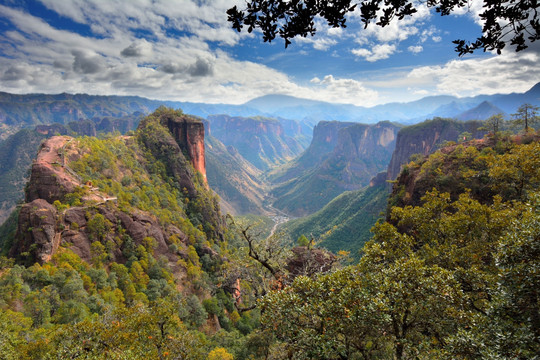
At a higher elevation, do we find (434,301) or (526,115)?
(526,115)

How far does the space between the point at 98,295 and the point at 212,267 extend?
33.1m

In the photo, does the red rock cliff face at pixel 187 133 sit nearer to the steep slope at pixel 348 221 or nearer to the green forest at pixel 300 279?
the green forest at pixel 300 279

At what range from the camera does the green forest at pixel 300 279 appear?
9000 millimetres

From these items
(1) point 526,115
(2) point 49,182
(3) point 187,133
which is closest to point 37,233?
(2) point 49,182

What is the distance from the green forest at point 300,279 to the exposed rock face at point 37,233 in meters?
0.62

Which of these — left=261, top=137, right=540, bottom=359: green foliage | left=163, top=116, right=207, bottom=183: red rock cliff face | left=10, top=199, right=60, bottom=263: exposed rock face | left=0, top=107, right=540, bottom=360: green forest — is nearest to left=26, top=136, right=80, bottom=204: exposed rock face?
left=0, top=107, right=540, bottom=360: green forest

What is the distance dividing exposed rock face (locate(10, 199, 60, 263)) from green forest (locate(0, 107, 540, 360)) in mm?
615

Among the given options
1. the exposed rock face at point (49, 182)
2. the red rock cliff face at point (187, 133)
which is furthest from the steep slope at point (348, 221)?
the exposed rock face at point (49, 182)

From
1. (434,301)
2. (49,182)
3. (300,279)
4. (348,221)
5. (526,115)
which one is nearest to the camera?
(434,301)

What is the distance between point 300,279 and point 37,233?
132 feet

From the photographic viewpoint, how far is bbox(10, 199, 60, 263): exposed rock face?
3403 centimetres

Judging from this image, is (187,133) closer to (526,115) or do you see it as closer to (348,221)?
(348,221)

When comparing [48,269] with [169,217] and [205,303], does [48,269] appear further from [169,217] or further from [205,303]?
[169,217]

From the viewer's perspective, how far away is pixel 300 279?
11.5m
